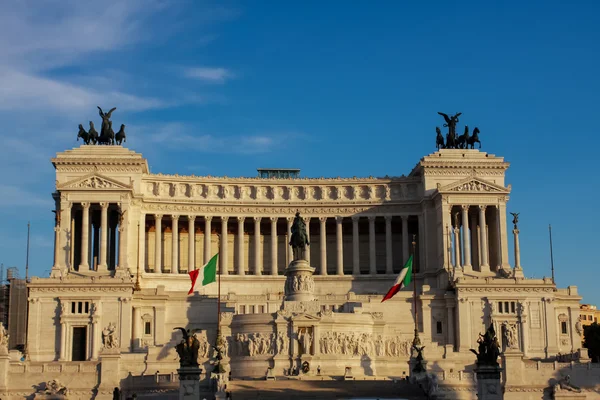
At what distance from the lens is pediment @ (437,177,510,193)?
111 m

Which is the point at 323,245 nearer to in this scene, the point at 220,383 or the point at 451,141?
the point at 451,141

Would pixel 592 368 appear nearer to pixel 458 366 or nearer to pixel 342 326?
pixel 458 366

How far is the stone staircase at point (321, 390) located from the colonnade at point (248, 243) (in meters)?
43.0

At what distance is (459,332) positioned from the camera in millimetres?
98750

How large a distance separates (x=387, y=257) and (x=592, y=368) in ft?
139

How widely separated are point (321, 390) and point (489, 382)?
14.0 meters

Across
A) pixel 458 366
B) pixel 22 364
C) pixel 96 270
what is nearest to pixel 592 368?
pixel 458 366

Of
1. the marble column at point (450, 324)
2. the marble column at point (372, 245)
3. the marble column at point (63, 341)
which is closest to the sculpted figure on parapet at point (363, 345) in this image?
the marble column at point (450, 324)

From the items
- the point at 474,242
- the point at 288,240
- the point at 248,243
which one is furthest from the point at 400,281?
the point at 248,243

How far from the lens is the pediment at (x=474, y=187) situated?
365 feet

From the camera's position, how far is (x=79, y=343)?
9538 cm

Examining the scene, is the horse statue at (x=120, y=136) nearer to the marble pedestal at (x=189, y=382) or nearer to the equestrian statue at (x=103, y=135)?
the equestrian statue at (x=103, y=135)

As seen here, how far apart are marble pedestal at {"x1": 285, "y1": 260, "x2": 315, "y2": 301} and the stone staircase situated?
16.8m

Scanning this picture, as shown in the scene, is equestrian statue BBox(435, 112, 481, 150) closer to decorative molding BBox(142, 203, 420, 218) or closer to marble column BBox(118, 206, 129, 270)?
decorative molding BBox(142, 203, 420, 218)
